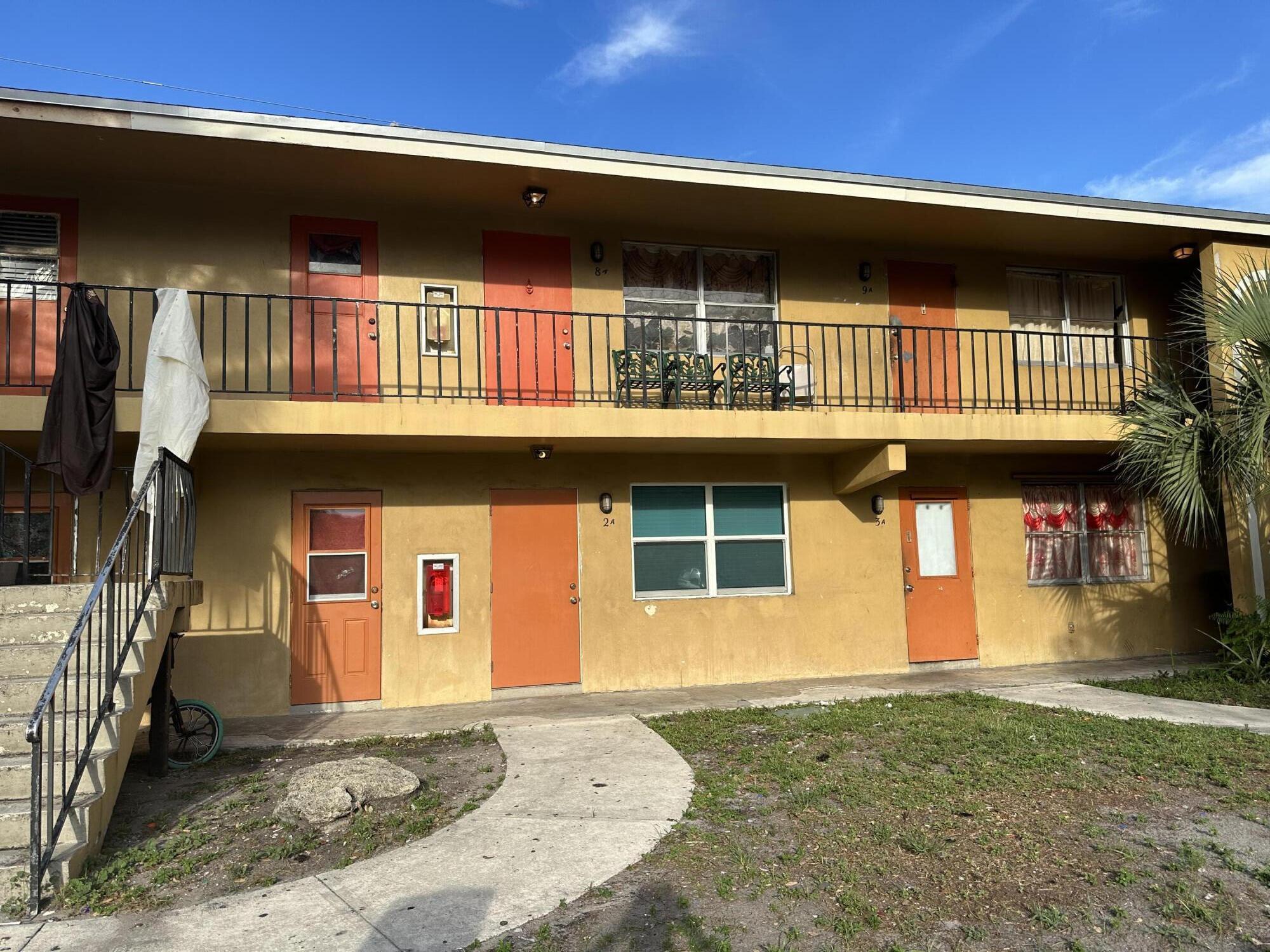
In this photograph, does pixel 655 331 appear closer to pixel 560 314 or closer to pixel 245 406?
pixel 560 314

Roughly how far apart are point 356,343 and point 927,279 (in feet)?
22.5

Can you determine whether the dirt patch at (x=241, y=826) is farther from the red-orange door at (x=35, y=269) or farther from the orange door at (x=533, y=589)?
the red-orange door at (x=35, y=269)

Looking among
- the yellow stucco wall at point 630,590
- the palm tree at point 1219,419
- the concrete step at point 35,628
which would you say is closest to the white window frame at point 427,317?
the yellow stucco wall at point 630,590

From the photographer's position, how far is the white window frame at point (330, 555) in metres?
8.77

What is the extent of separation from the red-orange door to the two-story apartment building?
0.03m

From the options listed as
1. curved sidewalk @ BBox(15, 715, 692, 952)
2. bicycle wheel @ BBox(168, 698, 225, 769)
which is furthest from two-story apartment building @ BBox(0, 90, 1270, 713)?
curved sidewalk @ BBox(15, 715, 692, 952)

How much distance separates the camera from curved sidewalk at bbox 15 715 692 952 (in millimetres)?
3742

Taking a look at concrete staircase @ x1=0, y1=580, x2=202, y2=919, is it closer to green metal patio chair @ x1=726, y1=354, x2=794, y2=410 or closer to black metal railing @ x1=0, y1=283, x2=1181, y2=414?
black metal railing @ x1=0, y1=283, x2=1181, y2=414

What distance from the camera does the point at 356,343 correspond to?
8875 mm

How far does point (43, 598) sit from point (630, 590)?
540 cm

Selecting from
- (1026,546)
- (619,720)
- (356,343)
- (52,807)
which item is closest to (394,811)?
(52,807)

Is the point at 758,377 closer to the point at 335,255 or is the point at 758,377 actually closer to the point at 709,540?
the point at 709,540

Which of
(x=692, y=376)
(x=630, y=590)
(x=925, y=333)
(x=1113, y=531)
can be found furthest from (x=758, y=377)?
(x=1113, y=531)

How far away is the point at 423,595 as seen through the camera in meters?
9.05
